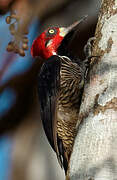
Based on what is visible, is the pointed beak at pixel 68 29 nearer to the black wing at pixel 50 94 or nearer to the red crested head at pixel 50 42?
the red crested head at pixel 50 42

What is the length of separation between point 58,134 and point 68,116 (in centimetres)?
27

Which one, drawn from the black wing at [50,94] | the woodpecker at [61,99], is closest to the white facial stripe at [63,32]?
the woodpecker at [61,99]

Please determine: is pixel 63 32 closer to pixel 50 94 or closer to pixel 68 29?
pixel 68 29

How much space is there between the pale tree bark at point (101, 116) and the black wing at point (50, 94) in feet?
3.63

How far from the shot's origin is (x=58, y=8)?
17.7 ft

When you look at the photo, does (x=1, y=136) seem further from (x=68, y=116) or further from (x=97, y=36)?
(x=97, y=36)

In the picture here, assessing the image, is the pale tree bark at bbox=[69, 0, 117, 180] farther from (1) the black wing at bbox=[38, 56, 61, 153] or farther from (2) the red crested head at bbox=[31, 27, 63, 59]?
(2) the red crested head at bbox=[31, 27, 63, 59]

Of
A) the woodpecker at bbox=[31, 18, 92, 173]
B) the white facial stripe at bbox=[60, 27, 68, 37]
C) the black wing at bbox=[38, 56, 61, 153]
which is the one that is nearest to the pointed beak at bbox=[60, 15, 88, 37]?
the white facial stripe at bbox=[60, 27, 68, 37]

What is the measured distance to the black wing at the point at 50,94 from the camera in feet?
11.2

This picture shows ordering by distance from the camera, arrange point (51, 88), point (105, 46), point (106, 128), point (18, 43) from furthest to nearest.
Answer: point (51, 88) < point (18, 43) < point (105, 46) < point (106, 128)

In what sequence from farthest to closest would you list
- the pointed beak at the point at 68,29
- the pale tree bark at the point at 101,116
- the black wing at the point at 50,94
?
the pointed beak at the point at 68,29 → the black wing at the point at 50,94 → the pale tree bark at the point at 101,116

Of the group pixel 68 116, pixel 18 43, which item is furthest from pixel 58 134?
pixel 18 43

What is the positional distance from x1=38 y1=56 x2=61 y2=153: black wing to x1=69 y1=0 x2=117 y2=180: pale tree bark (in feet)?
3.63

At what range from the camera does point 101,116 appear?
207 centimetres
